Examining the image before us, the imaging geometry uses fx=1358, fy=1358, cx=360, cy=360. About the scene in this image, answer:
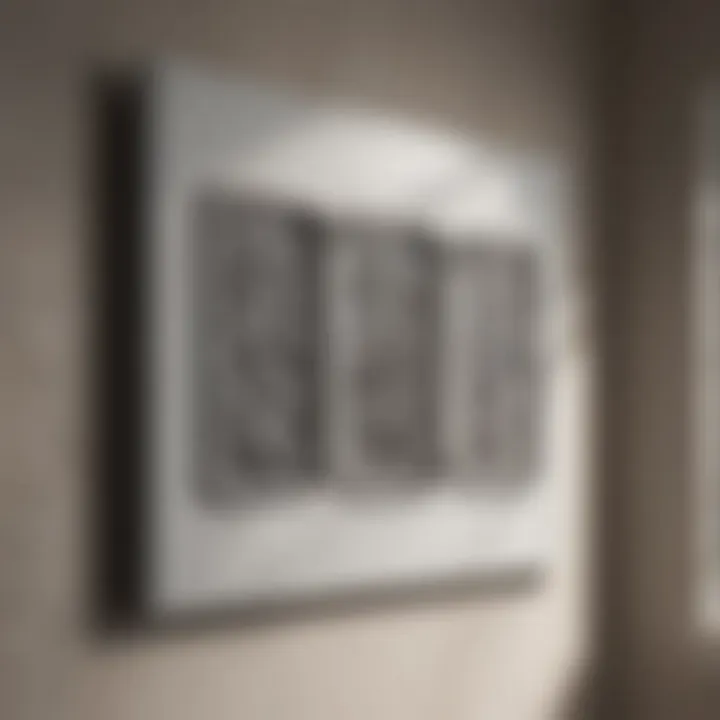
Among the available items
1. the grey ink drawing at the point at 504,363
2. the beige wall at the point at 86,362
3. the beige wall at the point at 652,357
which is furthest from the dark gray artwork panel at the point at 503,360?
→ the beige wall at the point at 652,357

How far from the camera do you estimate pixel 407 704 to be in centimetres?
219

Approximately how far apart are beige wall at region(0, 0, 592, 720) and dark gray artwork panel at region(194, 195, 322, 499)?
177 mm

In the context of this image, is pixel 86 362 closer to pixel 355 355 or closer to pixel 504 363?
pixel 355 355

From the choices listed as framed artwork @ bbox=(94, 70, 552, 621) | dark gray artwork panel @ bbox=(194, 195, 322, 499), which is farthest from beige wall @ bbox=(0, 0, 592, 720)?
dark gray artwork panel @ bbox=(194, 195, 322, 499)

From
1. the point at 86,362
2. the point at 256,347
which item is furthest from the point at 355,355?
the point at 86,362

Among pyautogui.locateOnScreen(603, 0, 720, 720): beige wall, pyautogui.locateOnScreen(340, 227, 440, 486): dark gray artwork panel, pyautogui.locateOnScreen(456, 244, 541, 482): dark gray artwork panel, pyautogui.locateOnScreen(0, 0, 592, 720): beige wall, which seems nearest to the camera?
pyautogui.locateOnScreen(0, 0, 592, 720): beige wall

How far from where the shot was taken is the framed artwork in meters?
1.80

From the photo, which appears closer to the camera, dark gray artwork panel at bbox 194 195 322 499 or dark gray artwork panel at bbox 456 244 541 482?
dark gray artwork panel at bbox 194 195 322 499

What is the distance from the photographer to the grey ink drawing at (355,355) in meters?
1.88

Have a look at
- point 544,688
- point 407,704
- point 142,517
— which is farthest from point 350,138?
point 544,688

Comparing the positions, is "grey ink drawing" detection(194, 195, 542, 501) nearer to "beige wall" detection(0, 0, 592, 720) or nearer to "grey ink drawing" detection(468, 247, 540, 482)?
"grey ink drawing" detection(468, 247, 540, 482)

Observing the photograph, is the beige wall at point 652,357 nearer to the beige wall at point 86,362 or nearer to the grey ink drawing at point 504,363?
the beige wall at point 86,362

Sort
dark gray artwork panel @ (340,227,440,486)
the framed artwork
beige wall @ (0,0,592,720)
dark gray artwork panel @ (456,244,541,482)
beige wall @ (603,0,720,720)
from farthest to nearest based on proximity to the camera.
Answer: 1. beige wall @ (603,0,720,720)
2. dark gray artwork panel @ (456,244,541,482)
3. dark gray artwork panel @ (340,227,440,486)
4. the framed artwork
5. beige wall @ (0,0,592,720)

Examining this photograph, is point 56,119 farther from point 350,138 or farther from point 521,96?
point 521,96
